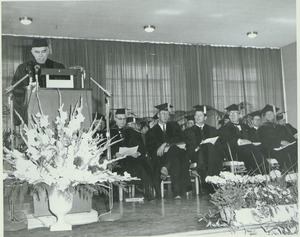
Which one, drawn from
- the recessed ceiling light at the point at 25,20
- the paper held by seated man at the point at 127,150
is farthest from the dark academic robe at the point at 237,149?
the recessed ceiling light at the point at 25,20

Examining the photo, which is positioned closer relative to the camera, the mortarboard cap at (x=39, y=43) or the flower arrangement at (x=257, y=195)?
the flower arrangement at (x=257, y=195)

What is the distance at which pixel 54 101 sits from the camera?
3.26 m

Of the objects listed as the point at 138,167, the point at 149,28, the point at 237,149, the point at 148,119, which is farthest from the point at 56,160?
the point at 148,119

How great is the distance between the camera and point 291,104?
8.41m

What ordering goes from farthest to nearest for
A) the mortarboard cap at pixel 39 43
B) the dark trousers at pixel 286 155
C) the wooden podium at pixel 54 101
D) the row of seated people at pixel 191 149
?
the dark trousers at pixel 286 155 < the row of seated people at pixel 191 149 < the mortarboard cap at pixel 39 43 < the wooden podium at pixel 54 101

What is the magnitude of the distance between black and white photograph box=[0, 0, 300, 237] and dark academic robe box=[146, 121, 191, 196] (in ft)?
0.06

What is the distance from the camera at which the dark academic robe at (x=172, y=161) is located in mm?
5137

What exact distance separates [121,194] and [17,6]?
3.12m

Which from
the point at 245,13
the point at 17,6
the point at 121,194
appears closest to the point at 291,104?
the point at 245,13

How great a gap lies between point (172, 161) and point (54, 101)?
2.38 meters

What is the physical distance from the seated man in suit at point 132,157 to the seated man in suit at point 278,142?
6.05 ft

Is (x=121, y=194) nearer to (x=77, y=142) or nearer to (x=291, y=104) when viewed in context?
(x=77, y=142)

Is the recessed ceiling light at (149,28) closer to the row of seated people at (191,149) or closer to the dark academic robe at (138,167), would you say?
the row of seated people at (191,149)

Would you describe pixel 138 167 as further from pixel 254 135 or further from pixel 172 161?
pixel 254 135
